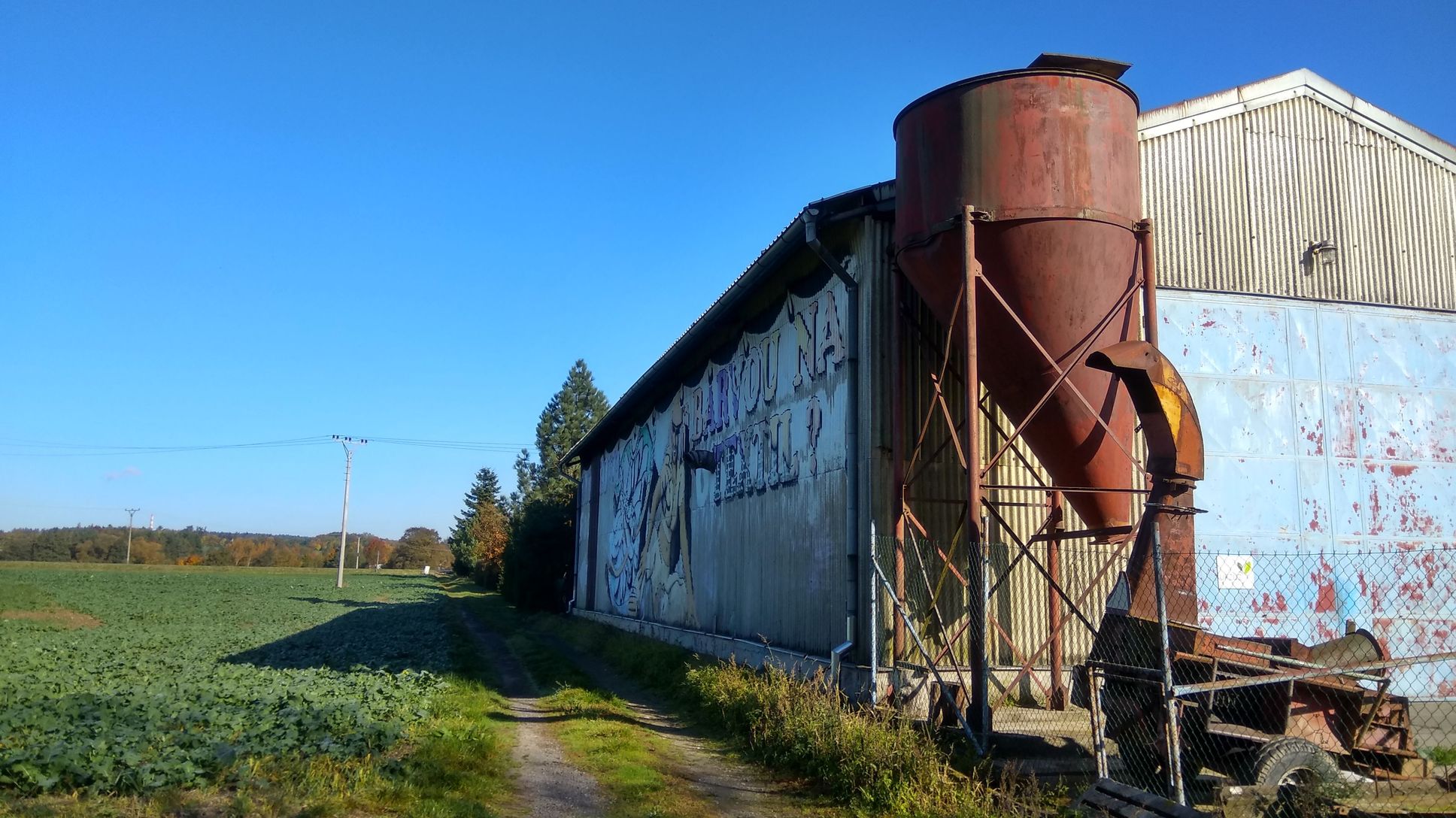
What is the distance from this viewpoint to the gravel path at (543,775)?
292 inches

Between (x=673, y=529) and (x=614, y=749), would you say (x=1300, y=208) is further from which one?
(x=673, y=529)

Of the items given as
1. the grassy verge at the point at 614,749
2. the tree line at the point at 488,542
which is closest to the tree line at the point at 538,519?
the tree line at the point at 488,542

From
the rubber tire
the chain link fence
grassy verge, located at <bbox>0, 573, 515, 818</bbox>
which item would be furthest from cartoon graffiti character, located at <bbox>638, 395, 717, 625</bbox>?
the rubber tire

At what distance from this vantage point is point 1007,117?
9461 mm

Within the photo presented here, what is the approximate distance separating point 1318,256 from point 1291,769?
29.2 ft

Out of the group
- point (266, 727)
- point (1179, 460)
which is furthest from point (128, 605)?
point (1179, 460)

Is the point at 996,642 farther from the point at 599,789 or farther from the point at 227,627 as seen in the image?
the point at 227,627

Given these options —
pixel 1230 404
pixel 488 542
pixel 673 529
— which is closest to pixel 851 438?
pixel 1230 404

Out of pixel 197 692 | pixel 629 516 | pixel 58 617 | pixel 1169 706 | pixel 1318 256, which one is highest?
pixel 1318 256

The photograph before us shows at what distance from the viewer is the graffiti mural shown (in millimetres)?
12898

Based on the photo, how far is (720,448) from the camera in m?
17.2

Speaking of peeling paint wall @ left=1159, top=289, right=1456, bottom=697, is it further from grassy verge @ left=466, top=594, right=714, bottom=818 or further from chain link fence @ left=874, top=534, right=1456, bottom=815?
grassy verge @ left=466, top=594, right=714, bottom=818

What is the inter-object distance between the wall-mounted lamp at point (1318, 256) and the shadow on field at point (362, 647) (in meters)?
13.8

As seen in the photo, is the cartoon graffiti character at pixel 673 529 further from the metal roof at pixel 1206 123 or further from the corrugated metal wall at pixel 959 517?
the corrugated metal wall at pixel 959 517
